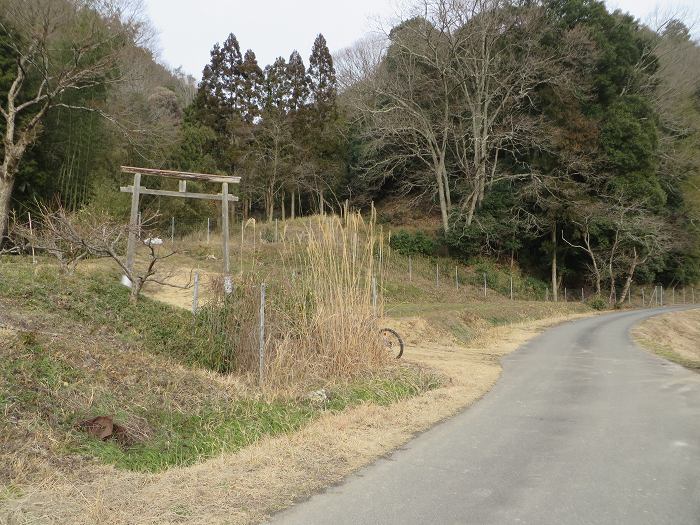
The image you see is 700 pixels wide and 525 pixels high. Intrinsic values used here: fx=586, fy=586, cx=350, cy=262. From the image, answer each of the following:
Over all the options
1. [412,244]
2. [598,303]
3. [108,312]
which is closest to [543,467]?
[108,312]

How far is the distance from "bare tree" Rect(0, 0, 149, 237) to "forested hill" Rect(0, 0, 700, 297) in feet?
10.2

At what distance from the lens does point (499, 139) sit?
35.6 meters

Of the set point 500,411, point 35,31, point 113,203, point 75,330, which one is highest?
point 35,31

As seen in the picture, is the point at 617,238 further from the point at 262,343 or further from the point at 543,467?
the point at 543,467

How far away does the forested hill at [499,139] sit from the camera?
34688 millimetres

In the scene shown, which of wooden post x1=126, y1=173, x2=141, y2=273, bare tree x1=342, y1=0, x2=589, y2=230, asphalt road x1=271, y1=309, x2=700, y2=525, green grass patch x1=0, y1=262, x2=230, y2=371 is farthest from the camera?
bare tree x1=342, y1=0, x2=589, y2=230

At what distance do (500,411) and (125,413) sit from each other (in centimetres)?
481

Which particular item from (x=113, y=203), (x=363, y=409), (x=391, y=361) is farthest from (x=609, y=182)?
(x=363, y=409)

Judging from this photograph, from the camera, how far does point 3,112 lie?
21.5m

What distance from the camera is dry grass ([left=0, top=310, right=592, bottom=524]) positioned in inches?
159

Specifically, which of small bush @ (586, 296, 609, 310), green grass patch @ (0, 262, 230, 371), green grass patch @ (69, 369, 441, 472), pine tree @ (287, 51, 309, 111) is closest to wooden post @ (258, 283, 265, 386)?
green grass patch @ (69, 369, 441, 472)

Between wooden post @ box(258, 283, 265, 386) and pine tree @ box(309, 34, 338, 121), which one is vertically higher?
pine tree @ box(309, 34, 338, 121)

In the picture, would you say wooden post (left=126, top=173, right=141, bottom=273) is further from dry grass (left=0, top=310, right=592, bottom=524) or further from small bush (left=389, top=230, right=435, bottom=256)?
small bush (left=389, top=230, right=435, bottom=256)

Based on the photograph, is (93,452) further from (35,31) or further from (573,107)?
(573,107)
